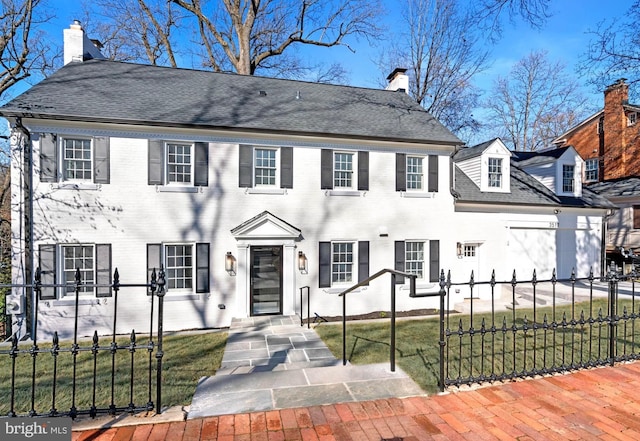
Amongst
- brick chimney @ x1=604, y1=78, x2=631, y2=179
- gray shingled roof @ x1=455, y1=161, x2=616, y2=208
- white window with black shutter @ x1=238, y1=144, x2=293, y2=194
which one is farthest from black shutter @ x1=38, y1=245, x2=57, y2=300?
brick chimney @ x1=604, y1=78, x2=631, y2=179

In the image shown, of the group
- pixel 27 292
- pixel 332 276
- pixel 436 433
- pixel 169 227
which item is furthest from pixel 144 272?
pixel 436 433

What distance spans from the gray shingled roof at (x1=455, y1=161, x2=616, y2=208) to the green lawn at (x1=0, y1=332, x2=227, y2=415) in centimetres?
937

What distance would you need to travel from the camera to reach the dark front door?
9773 mm

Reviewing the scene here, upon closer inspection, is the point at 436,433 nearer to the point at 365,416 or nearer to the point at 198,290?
the point at 365,416

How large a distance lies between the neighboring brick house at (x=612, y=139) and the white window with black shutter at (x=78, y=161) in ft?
87.6

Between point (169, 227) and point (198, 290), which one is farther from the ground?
point (169, 227)

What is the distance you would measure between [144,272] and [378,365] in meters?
7.07

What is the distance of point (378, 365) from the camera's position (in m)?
5.02

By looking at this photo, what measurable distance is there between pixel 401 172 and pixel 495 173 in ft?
14.8

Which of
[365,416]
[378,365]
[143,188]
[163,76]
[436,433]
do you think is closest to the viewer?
[436,433]

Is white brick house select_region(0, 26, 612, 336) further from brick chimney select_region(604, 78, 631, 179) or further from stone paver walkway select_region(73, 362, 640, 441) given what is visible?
brick chimney select_region(604, 78, 631, 179)

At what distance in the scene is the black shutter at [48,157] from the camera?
27.6 ft

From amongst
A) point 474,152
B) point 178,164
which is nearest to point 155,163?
point 178,164

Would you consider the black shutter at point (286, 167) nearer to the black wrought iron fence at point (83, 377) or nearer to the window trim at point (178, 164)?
the window trim at point (178, 164)
